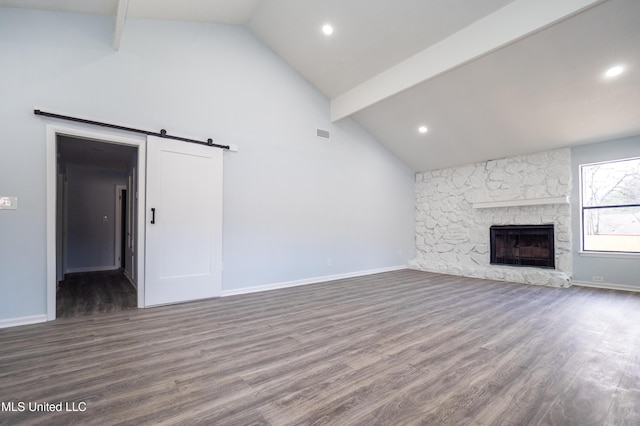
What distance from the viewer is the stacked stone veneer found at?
5.35m

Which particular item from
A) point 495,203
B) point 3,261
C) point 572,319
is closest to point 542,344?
point 572,319

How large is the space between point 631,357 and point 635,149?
14.2 feet

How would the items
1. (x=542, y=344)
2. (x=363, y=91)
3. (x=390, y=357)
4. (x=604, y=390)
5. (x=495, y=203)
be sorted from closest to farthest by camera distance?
(x=604, y=390), (x=390, y=357), (x=542, y=344), (x=363, y=91), (x=495, y=203)

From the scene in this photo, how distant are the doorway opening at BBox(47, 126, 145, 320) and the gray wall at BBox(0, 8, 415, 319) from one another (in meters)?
0.77

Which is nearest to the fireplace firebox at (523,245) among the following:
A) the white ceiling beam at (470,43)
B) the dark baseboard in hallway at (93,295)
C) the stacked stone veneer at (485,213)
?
the stacked stone veneer at (485,213)

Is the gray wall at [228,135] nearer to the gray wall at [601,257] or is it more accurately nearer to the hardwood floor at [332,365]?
the hardwood floor at [332,365]

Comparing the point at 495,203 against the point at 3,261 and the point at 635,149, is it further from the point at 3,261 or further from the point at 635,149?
the point at 3,261

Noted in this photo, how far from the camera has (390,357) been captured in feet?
7.36

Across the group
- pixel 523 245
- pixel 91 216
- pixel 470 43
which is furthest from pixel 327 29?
pixel 91 216

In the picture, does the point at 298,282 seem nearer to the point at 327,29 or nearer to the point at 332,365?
the point at 332,365

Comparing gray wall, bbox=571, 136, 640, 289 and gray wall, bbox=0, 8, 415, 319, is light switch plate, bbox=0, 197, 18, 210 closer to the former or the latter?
gray wall, bbox=0, 8, 415, 319

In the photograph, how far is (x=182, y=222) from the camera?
3.86 m

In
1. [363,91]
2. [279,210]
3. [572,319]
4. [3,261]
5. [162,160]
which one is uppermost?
[363,91]

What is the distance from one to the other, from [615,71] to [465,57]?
6.48 feet
